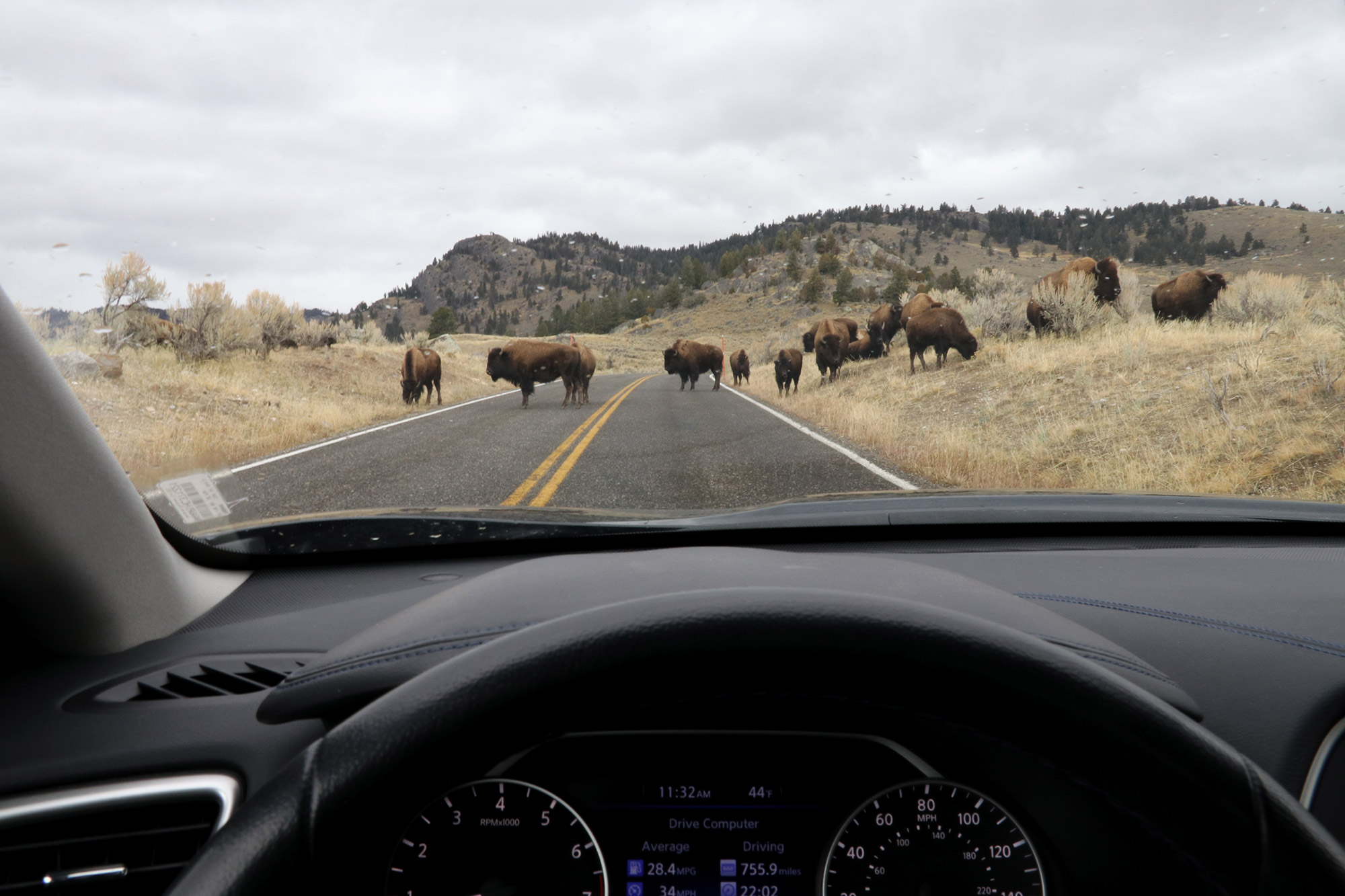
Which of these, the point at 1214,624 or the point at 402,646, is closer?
the point at 402,646

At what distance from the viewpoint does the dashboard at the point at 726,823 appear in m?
1.59

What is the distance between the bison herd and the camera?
10039 mm

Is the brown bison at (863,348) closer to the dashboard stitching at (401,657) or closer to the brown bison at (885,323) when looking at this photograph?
the brown bison at (885,323)

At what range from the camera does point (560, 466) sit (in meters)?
7.41

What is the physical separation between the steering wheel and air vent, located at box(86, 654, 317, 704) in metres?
1.05

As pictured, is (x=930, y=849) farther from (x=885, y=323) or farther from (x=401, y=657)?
(x=885, y=323)

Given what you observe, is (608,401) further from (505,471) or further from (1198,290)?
(1198,290)

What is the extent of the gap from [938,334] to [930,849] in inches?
792

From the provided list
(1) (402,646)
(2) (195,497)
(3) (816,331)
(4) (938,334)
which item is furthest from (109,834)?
(3) (816,331)

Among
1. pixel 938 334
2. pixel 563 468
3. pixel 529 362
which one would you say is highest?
pixel 938 334

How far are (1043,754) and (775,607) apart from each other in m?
0.46

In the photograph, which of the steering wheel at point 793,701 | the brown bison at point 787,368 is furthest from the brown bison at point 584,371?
the steering wheel at point 793,701

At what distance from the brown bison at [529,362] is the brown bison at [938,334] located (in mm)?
8515

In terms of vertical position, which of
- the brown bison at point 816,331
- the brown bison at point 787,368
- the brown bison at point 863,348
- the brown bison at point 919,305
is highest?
the brown bison at point 919,305
